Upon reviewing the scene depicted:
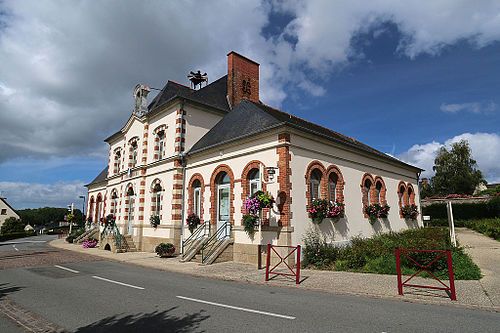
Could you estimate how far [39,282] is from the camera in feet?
28.4

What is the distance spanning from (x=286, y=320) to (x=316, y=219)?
6896mm

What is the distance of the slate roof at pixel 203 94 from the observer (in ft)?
57.2

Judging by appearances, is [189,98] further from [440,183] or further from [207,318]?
[440,183]

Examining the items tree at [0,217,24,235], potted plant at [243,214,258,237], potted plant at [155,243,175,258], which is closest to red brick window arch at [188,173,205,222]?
potted plant at [155,243,175,258]

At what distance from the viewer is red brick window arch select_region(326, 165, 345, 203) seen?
1326cm

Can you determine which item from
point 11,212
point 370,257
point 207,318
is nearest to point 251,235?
point 370,257

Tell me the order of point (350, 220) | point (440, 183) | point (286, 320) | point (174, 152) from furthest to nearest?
point (440, 183), point (174, 152), point (350, 220), point (286, 320)

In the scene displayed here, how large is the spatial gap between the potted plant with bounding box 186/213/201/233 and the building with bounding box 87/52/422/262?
339 mm

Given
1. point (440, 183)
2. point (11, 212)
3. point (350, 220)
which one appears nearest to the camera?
point (350, 220)

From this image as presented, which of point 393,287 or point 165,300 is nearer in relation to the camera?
point 165,300

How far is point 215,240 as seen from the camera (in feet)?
42.9

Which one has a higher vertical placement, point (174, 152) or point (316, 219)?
point (174, 152)

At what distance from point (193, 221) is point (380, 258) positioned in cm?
838

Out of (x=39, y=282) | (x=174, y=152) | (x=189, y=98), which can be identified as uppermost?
(x=189, y=98)
